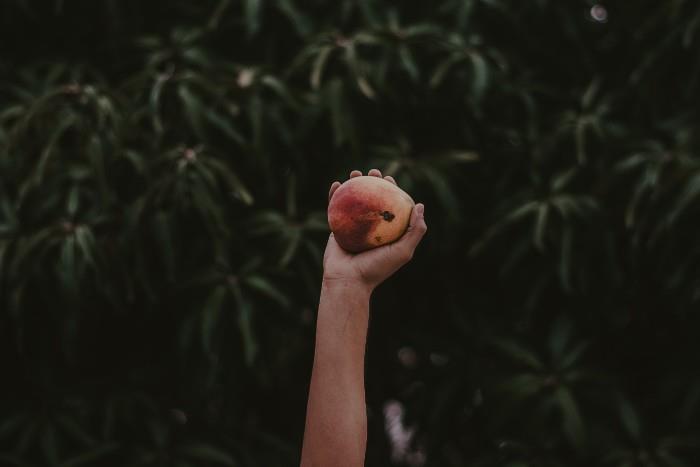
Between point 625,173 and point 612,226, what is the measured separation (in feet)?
0.40

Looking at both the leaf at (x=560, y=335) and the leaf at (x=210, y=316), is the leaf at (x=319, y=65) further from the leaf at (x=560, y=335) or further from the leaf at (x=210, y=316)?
the leaf at (x=560, y=335)

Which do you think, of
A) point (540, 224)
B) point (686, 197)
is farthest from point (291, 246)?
point (686, 197)

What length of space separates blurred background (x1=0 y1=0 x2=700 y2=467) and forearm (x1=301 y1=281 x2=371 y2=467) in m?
0.99

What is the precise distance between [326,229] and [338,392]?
112 cm

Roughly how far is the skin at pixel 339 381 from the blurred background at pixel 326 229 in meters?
0.98

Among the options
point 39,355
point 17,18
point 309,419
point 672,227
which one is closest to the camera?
point 309,419

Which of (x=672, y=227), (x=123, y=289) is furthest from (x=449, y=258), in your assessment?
(x=123, y=289)

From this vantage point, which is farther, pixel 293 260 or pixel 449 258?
pixel 449 258

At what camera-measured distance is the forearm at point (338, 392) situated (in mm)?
1010

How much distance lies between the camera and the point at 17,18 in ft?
8.43

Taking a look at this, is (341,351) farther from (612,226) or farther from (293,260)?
(612,226)

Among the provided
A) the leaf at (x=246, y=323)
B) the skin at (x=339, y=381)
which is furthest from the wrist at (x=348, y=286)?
the leaf at (x=246, y=323)

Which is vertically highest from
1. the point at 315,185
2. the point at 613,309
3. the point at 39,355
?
the point at 315,185

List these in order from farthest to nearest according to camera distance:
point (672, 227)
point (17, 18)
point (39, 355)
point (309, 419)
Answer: point (17, 18), point (39, 355), point (672, 227), point (309, 419)
